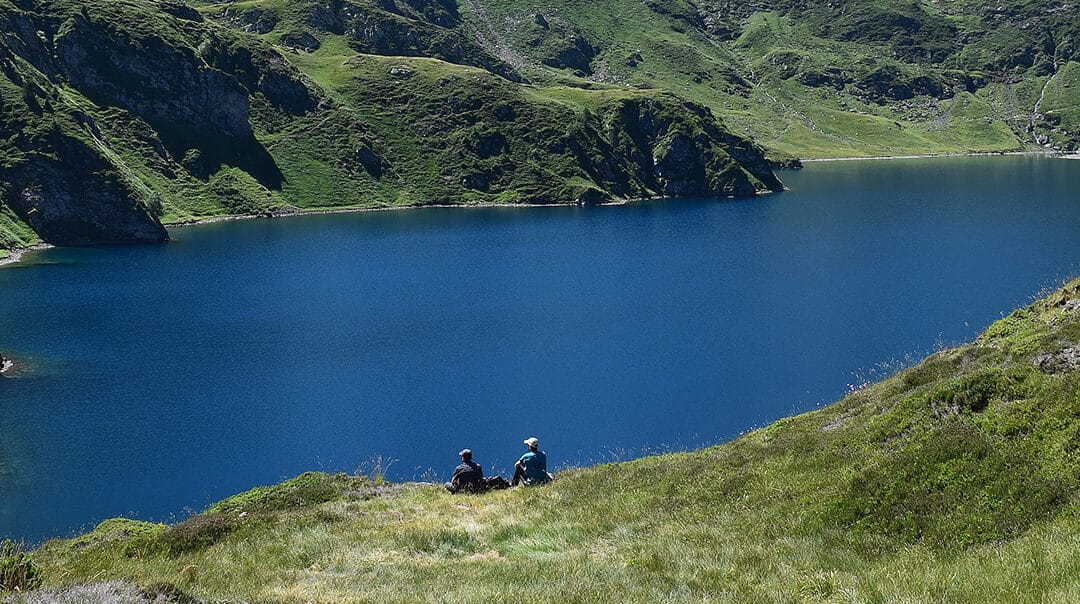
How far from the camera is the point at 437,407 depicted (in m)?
76.5

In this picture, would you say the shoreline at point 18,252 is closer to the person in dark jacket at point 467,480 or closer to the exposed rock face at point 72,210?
the exposed rock face at point 72,210

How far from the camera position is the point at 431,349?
9700cm

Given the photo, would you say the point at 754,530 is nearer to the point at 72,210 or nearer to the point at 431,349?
the point at 431,349

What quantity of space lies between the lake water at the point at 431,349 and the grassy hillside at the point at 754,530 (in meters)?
30.4

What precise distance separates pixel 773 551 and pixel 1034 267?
135771mm

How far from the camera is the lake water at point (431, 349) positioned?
66250 mm

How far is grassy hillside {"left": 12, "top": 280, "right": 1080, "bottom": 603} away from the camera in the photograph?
45.3ft

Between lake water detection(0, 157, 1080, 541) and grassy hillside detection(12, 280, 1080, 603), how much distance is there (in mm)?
30428

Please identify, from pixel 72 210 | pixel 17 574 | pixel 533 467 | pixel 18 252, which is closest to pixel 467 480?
pixel 533 467

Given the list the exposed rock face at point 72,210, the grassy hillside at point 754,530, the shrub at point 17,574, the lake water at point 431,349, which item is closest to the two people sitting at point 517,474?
the grassy hillside at point 754,530

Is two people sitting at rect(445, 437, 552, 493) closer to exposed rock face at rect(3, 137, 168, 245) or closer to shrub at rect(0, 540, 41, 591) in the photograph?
shrub at rect(0, 540, 41, 591)

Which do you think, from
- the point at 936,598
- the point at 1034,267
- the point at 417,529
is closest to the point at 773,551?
the point at 936,598

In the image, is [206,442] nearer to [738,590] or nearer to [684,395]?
[684,395]

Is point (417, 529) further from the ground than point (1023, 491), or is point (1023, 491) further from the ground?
point (1023, 491)
